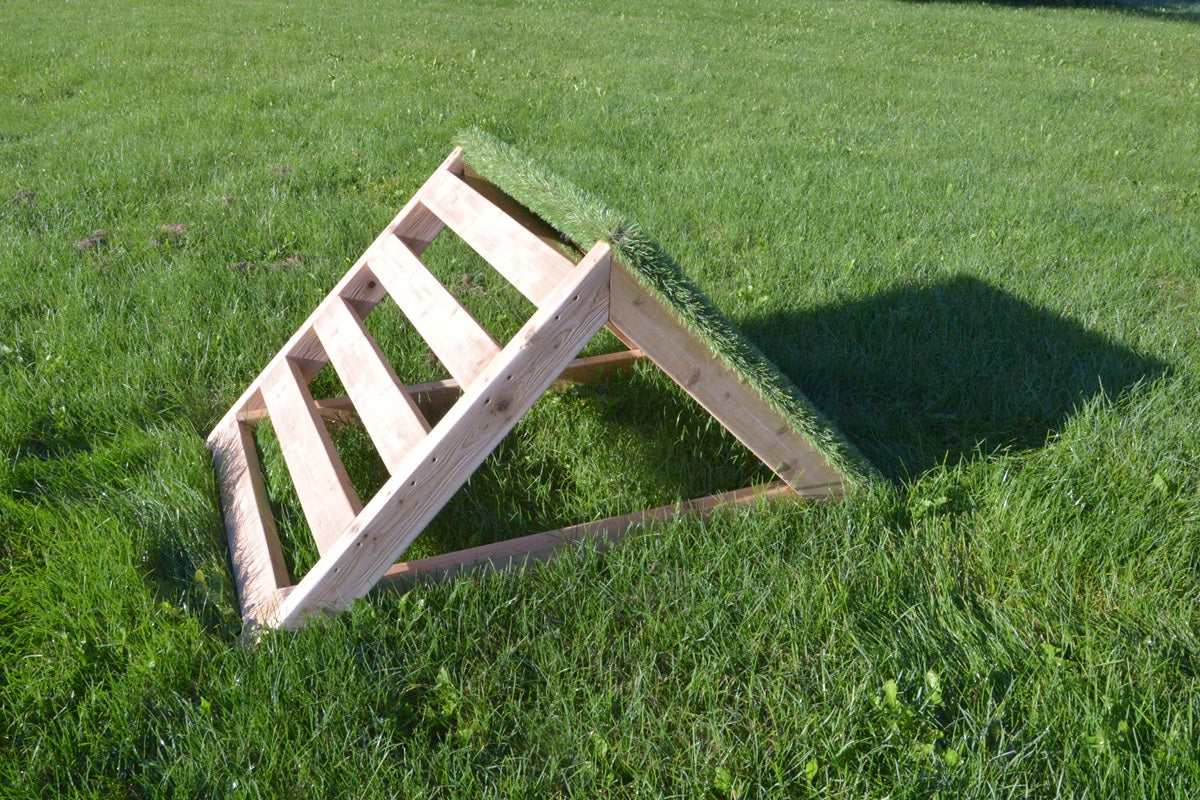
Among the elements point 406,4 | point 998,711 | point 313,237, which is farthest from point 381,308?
point 406,4

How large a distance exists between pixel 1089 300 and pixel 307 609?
12.3 feet

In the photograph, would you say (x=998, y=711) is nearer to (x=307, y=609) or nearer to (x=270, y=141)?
(x=307, y=609)

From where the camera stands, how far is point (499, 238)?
2646 mm

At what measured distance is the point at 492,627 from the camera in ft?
7.64

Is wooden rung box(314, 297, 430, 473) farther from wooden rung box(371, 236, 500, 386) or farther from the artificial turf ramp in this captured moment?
the artificial turf ramp

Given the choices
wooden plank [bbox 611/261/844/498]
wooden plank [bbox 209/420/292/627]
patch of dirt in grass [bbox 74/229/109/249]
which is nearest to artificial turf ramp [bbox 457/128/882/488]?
wooden plank [bbox 611/261/844/498]

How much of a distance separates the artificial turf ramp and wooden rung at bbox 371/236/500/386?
369 mm

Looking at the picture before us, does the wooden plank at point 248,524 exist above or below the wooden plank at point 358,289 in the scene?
below

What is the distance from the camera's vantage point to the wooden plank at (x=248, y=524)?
2387 millimetres

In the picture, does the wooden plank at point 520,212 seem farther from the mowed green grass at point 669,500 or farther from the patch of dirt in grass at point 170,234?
the patch of dirt in grass at point 170,234

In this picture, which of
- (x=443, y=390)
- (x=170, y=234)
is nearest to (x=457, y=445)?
(x=443, y=390)

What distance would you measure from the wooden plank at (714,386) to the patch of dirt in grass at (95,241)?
3751 millimetres

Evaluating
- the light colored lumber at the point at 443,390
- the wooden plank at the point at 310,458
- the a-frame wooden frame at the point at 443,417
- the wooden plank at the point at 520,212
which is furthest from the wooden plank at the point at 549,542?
the wooden plank at the point at 520,212

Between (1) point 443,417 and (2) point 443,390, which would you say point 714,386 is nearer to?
(1) point 443,417
